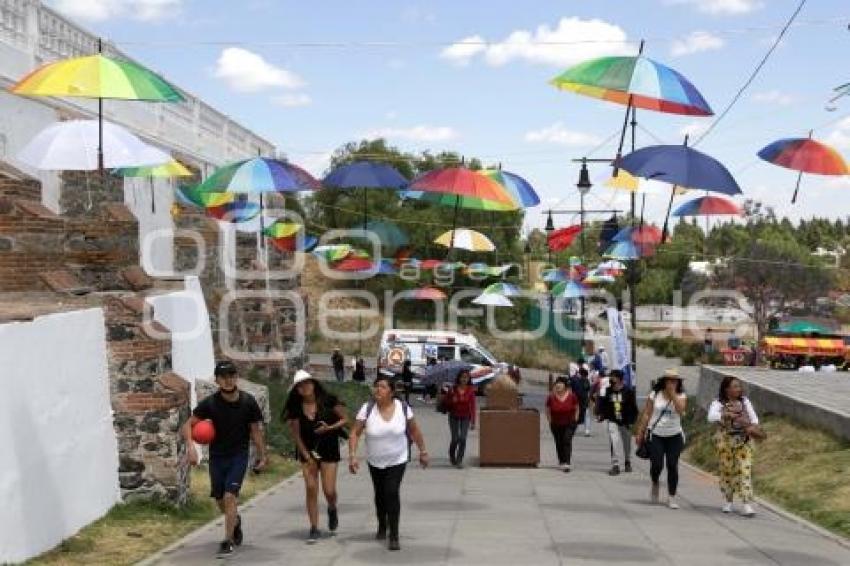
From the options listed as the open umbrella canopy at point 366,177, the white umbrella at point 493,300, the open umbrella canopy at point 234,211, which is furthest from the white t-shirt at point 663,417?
the white umbrella at point 493,300

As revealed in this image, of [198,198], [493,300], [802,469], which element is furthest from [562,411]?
[493,300]

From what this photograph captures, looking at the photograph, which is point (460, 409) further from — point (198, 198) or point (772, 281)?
point (772, 281)

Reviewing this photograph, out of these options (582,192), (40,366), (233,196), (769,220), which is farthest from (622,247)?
(769,220)

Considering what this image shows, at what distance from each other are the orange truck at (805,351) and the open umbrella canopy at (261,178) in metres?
29.1

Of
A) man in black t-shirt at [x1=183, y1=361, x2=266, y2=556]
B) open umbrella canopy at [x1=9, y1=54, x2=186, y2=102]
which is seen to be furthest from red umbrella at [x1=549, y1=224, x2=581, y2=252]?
man in black t-shirt at [x1=183, y1=361, x2=266, y2=556]

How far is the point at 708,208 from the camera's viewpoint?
2038cm

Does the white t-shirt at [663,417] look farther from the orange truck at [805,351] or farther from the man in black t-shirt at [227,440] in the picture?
the orange truck at [805,351]

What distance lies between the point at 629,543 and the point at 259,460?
3304 mm

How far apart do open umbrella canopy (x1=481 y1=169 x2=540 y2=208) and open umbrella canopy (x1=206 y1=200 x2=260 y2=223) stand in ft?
19.4

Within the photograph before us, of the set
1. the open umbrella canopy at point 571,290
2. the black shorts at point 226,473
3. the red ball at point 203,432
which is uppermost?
the open umbrella canopy at point 571,290

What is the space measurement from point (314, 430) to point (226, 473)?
2.90 ft

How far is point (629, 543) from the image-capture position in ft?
30.1

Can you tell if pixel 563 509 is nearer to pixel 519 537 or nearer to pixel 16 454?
pixel 519 537

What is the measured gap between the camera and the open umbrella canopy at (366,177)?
19844 millimetres
